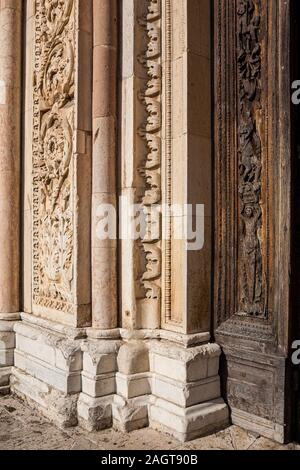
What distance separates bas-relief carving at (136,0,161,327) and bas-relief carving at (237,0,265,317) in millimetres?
565

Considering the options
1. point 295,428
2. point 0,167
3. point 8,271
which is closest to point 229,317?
point 295,428

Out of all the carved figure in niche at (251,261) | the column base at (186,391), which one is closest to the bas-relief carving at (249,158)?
the carved figure in niche at (251,261)

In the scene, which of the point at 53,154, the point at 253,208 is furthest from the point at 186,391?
the point at 53,154

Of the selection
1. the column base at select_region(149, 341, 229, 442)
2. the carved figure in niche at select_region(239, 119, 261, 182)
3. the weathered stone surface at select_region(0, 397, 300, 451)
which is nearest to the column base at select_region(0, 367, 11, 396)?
the weathered stone surface at select_region(0, 397, 300, 451)

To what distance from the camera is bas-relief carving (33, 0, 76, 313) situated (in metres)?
3.44

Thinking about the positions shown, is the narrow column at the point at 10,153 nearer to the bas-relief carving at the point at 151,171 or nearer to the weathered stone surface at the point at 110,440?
the weathered stone surface at the point at 110,440

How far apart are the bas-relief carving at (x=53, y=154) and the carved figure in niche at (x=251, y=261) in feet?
4.22

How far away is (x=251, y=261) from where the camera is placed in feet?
9.60

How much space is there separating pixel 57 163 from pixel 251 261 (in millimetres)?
1747

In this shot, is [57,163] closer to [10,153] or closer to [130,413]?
[10,153]

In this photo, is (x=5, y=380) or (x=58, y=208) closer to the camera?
(x=58, y=208)

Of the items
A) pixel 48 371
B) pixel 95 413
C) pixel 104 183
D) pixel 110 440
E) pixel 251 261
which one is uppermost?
pixel 104 183

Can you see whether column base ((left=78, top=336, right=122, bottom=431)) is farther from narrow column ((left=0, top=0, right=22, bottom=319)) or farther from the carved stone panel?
narrow column ((left=0, top=0, right=22, bottom=319))

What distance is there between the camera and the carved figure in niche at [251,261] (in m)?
2.90
